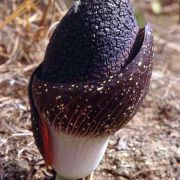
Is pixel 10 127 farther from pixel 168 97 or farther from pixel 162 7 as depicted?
pixel 162 7

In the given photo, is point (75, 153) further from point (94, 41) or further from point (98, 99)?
point (94, 41)

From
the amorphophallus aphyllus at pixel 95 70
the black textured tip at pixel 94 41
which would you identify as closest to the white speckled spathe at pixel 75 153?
the amorphophallus aphyllus at pixel 95 70

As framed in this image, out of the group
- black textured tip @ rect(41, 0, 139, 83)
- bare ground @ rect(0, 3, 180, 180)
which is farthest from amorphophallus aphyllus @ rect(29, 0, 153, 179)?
bare ground @ rect(0, 3, 180, 180)

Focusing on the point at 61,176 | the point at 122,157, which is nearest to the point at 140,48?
the point at 61,176

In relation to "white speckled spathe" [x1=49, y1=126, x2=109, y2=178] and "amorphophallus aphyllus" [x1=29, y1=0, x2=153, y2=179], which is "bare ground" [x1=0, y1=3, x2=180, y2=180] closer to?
"white speckled spathe" [x1=49, y1=126, x2=109, y2=178]

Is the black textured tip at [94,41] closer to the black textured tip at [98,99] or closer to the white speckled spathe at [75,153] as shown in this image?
the black textured tip at [98,99]

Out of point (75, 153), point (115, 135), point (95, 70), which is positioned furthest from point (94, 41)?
point (115, 135)
